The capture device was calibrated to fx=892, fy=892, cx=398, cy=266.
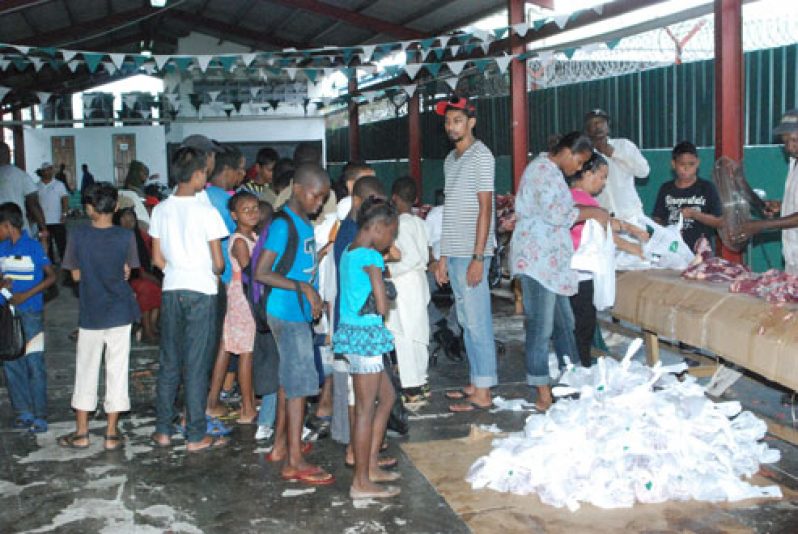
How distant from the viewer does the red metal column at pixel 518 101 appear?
12.3 meters

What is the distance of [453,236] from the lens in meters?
6.21

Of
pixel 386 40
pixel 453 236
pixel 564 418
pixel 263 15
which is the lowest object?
pixel 564 418

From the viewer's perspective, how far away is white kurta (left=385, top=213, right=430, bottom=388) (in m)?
6.38

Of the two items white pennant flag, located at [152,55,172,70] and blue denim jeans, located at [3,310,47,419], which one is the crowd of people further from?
white pennant flag, located at [152,55,172,70]

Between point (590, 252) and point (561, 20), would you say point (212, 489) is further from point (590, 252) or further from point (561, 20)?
point (561, 20)

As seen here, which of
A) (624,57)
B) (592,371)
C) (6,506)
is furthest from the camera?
(624,57)

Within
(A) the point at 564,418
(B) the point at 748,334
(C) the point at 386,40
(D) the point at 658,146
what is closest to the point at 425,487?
(A) the point at 564,418

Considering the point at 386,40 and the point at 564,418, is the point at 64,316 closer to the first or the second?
the point at 564,418

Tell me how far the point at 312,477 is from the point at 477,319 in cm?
182

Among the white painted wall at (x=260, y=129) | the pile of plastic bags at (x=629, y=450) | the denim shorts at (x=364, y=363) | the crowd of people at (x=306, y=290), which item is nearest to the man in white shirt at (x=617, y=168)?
the crowd of people at (x=306, y=290)

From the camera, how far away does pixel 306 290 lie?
4883 millimetres

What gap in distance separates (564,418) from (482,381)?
5.19ft

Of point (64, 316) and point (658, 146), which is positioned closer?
point (658, 146)

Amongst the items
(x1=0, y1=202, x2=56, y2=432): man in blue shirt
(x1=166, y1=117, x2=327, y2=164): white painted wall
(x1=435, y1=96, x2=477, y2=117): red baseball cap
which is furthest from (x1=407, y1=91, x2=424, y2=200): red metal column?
(x1=0, y1=202, x2=56, y2=432): man in blue shirt
